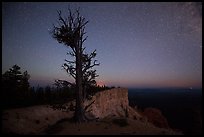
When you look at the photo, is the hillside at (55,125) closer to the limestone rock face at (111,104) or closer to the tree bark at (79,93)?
the tree bark at (79,93)

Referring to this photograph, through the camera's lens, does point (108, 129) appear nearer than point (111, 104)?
Yes


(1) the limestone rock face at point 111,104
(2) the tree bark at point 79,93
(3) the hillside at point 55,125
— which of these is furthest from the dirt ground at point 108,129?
(1) the limestone rock face at point 111,104

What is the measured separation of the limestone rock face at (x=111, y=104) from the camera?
42.2 meters

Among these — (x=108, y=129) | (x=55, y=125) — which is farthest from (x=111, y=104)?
(x=108, y=129)

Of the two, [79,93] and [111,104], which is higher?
[79,93]

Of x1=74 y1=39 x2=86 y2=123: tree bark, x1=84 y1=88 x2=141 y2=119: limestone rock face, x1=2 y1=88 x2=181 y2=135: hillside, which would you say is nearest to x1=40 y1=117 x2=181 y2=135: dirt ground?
x1=2 y1=88 x2=181 y2=135: hillside

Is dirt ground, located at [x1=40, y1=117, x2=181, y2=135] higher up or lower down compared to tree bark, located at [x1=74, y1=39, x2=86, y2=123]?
lower down

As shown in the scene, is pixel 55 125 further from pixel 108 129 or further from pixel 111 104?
pixel 111 104

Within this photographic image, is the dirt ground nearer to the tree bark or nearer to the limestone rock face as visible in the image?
the tree bark

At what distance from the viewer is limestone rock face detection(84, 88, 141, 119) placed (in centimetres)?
4219

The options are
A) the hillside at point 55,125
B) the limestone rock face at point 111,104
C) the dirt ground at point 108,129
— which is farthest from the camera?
the limestone rock face at point 111,104

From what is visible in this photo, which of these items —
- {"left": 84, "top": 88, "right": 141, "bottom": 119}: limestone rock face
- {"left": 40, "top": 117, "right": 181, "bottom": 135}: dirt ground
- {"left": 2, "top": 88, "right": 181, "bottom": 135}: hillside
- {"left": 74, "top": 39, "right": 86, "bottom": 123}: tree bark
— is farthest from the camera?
{"left": 84, "top": 88, "right": 141, "bottom": 119}: limestone rock face

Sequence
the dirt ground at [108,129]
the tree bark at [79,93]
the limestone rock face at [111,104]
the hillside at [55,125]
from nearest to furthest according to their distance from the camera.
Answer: the dirt ground at [108,129] < the hillside at [55,125] < the tree bark at [79,93] < the limestone rock face at [111,104]

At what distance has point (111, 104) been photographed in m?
53.2
